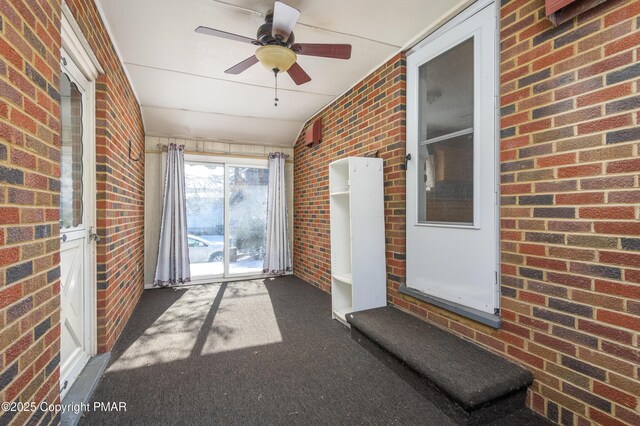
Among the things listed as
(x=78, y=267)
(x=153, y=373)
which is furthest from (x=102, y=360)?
(x=78, y=267)

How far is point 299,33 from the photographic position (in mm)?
2246

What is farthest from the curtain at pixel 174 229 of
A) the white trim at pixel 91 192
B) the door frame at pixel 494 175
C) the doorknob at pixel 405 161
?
the door frame at pixel 494 175

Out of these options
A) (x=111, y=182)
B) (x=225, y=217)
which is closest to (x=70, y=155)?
(x=111, y=182)

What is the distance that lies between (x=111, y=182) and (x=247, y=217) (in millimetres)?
2615

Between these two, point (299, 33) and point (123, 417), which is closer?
point (123, 417)

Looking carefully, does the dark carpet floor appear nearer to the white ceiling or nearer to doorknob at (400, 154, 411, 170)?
doorknob at (400, 154, 411, 170)

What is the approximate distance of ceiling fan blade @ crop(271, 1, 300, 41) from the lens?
165cm

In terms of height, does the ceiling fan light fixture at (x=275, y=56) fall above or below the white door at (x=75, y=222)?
above

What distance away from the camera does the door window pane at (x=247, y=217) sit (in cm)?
479

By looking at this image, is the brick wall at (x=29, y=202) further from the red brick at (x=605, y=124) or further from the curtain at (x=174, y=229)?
the curtain at (x=174, y=229)

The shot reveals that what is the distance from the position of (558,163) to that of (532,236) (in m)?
0.40

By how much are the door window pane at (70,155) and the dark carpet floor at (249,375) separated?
1.11 meters

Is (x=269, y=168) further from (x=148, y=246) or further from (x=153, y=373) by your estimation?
(x=153, y=373)

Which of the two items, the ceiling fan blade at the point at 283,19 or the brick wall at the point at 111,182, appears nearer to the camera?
the ceiling fan blade at the point at 283,19
